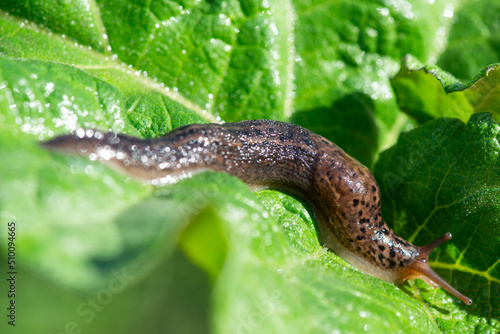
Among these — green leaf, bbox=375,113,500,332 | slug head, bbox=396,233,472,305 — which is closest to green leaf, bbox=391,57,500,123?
green leaf, bbox=375,113,500,332

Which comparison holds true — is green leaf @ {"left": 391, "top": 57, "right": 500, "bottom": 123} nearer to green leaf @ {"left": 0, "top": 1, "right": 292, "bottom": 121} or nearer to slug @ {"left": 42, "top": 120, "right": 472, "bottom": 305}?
slug @ {"left": 42, "top": 120, "right": 472, "bottom": 305}

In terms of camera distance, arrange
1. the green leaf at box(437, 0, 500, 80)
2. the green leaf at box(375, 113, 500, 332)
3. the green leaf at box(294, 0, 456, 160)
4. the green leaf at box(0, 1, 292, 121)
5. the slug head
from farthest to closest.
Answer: the green leaf at box(437, 0, 500, 80) < the green leaf at box(294, 0, 456, 160) < the green leaf at box(0, 1, 292, 121) < the slug head < the green leaf at box(375, 113, 500, 332)


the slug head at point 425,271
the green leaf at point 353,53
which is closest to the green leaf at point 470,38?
the green leaf at point 353,53

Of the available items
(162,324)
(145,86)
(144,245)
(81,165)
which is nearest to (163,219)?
(144,245)

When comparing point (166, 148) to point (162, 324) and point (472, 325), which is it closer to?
point (162, 324)

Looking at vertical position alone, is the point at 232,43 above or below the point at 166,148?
above

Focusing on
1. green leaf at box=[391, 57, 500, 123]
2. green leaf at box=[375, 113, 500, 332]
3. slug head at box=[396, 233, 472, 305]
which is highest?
green leaf at box=[391, 57, 500, 123]
